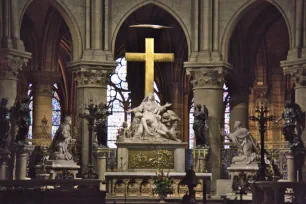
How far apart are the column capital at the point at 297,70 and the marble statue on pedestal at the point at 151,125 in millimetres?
4740

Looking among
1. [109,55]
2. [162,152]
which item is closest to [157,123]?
[162,152]

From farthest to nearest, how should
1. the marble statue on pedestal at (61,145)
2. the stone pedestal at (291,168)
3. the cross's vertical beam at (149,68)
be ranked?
1. the cross's vertical beam at (149,68)
2. the marble statue on pedestal at (61,145)
3. the stone pedestal at (291,168)

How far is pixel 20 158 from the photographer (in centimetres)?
Result: 4359

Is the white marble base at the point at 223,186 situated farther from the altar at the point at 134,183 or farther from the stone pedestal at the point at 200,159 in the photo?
the altar at the point at 134,183

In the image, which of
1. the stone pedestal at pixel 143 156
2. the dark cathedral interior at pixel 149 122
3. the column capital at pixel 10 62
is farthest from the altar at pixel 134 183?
the column capital at pixel 10 62

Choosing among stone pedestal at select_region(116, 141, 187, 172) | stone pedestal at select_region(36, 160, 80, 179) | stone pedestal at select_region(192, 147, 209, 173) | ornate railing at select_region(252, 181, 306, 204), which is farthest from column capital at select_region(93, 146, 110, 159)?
ornate railing at select_region(252, 181, 306, 204)

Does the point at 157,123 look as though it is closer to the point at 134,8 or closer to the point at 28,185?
the point at 134,8

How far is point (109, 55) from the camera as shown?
4741cm

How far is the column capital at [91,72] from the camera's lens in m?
46.9

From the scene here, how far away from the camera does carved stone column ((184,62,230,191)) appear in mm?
→ 46844

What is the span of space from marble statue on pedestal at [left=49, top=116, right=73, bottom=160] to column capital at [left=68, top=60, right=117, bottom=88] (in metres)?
2.33

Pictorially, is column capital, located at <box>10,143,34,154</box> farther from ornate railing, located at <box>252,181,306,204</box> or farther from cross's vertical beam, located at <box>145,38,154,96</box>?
ornate railing, located at <box>252,181,306,204</box>

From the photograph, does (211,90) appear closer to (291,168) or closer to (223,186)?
(223,186)

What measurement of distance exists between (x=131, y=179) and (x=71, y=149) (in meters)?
3.06
